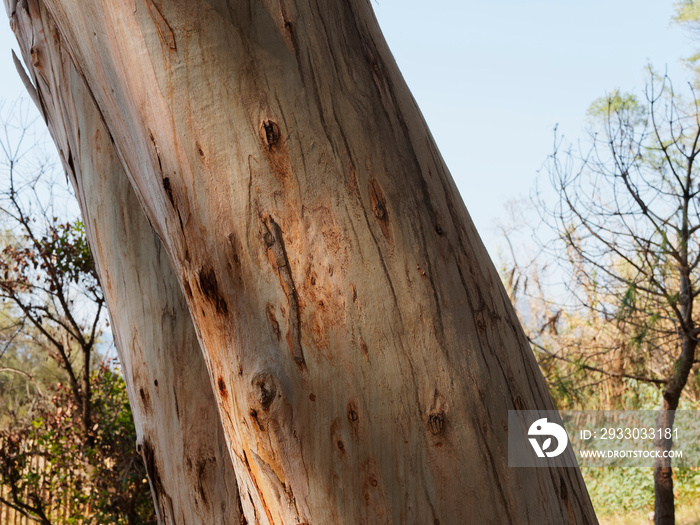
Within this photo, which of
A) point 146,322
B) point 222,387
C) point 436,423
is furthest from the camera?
point 146,322

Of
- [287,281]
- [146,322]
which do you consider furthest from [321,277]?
[146,322]

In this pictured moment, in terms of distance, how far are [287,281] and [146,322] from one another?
90 cm

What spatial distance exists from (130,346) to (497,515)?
112cm

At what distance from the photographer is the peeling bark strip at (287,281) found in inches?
29.7

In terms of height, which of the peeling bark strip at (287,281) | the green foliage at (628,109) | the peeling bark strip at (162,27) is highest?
the green foliage at (628,109)

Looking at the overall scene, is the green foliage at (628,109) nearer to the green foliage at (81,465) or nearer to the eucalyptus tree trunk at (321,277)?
the eucalyptus tree trunk at (321,277)

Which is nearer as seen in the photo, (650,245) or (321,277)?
(321,277)

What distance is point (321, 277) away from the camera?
75cm

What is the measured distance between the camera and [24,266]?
491 cm

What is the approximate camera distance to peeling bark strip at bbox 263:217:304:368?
754mm

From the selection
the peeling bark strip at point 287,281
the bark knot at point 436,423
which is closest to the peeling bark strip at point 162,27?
the peeling bark strip at point 287,281

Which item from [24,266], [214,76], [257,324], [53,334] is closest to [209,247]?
[257,324]

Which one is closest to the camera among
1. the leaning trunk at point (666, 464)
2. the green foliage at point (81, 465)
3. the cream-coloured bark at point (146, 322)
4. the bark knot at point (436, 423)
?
the bark knot at point (436, 423)

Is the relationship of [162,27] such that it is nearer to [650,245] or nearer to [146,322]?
[146,322]
